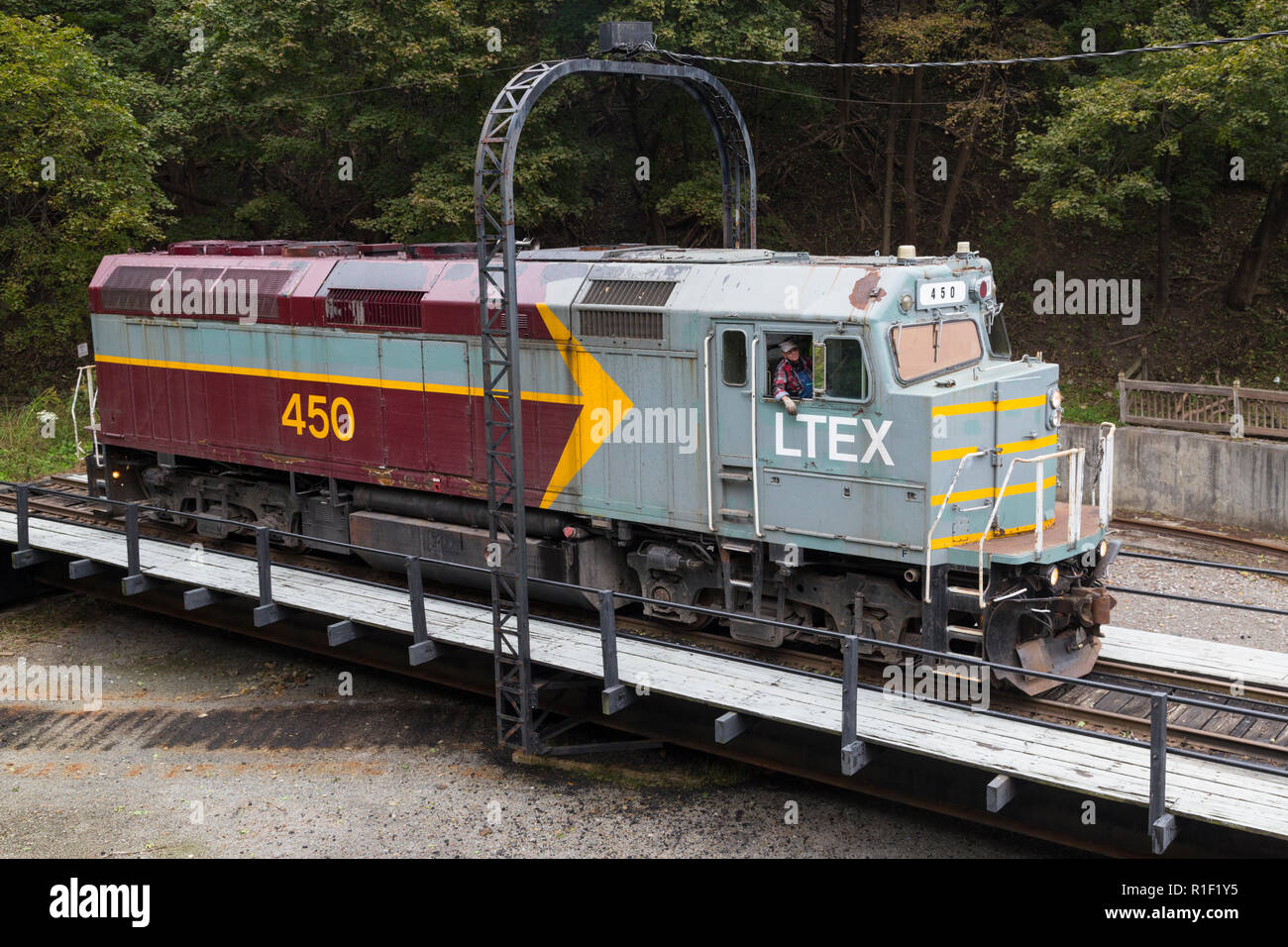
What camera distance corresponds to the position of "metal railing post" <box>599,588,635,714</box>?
1095 cm

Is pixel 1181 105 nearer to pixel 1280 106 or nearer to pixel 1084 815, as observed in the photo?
pixel 1280 106

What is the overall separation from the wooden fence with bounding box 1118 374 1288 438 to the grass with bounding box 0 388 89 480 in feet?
67.4

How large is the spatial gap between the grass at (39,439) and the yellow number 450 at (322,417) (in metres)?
9.47

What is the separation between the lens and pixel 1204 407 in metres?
22.7

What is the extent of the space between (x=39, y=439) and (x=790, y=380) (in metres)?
20.9

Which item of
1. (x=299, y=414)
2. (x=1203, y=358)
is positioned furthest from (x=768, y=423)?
(x=1203, y=358)

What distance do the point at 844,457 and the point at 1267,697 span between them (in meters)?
4.49

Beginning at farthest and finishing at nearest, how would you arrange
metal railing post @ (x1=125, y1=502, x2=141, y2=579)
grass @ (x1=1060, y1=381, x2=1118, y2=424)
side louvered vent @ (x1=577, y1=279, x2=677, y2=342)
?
grass @ (x1=1060, y1=381, x2=1118, y2=424), metal railing post @ (x1=125, y1=502, x2=141, y2=579), side louvered vent @ (x1=577, y1=279, x2=677, y2=342)

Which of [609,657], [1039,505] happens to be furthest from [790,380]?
[609,657]

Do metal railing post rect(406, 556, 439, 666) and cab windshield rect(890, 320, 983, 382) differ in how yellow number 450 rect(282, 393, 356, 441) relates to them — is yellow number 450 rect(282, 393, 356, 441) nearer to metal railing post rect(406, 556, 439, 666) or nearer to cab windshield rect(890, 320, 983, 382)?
metal railing post rect(406, 556, 439, 666)

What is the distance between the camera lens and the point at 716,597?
13141mm

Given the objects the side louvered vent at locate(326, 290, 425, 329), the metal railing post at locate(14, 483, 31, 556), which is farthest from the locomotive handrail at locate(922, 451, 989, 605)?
the metal railing post at locate(14, 483, 31, 556)

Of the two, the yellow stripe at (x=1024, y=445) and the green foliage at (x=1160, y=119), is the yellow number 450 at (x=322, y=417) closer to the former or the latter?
the yellow stripe at (x=1024, y=445)

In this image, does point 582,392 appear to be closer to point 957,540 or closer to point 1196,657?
point 957,540
